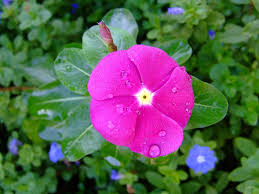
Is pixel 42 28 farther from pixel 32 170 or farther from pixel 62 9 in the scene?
pixel 32 170

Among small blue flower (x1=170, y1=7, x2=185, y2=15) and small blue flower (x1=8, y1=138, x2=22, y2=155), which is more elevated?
small blue flower (x1=170, y1=7, x2=185, y2=15)

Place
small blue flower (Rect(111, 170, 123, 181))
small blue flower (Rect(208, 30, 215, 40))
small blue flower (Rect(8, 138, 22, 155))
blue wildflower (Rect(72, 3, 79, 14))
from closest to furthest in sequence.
→ small blue flower (Rect(111, 170, 123, 181)) < small blue flower (Rect(208, 30, 215, 40)) < small blue flower (Rect(8, 138, 22, 155)) < blue wildflower (Rect(72, 3, 79, 14))

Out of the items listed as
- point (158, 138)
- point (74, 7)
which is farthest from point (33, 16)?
point (158, 138)

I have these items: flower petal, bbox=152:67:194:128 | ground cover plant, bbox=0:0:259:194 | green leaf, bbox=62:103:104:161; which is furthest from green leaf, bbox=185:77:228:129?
green leaf, bbox=62:103:104:161

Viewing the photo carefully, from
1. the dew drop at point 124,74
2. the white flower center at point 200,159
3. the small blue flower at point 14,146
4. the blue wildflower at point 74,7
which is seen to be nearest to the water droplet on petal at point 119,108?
the dew drop at point 124,74

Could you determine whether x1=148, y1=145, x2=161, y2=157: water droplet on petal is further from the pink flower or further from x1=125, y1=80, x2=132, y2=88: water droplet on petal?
x1=125, y1=80, x2=132, y2=88: water droplet on petal

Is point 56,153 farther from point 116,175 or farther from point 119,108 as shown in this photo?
point 119,108

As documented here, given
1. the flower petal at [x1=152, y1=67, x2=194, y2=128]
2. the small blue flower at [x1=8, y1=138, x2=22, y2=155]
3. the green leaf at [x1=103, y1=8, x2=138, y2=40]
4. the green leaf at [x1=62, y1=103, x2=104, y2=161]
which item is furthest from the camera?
the small blue flower at [x1=8, y1=138, x2=22, y2=155]
